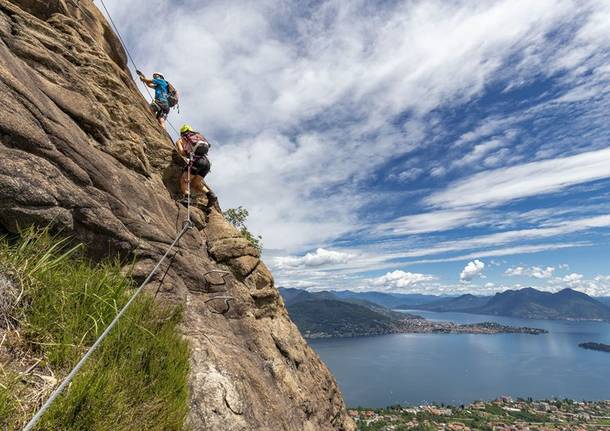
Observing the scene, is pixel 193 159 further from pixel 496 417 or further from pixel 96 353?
pixel 496 417

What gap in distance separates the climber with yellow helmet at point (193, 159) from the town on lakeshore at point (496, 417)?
338ft

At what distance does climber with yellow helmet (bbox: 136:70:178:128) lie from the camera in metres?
15.1

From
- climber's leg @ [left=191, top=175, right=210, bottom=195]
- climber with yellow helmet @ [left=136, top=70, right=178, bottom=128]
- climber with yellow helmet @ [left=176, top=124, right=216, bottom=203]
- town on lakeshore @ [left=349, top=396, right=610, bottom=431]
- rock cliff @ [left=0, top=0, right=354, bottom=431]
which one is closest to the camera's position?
rock cliff @ [left=0, top=0, right=354, bottom=431]

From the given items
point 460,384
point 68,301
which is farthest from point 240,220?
point 460,384

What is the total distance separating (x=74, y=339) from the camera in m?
3.98

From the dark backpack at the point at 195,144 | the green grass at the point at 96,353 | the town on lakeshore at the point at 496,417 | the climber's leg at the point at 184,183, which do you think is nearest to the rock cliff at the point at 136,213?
the climber's leg at the point at 184,183

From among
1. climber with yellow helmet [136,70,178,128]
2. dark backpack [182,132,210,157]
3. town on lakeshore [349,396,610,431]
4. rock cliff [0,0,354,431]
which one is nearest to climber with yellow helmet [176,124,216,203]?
dark backpack [182,132,210,157]

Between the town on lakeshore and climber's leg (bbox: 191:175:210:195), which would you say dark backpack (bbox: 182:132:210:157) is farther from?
the town on lakeshore

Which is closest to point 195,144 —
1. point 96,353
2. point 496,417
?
point 96,353

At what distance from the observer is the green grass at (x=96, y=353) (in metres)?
3.02

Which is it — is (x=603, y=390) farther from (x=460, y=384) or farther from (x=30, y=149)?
(x=30, y=149)

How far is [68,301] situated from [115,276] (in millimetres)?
1444

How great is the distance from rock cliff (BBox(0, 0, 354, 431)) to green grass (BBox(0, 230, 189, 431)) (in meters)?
0.92

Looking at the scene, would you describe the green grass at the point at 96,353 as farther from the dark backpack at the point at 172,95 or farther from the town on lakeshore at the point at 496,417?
the town on lakeshore at the point at 496,417
